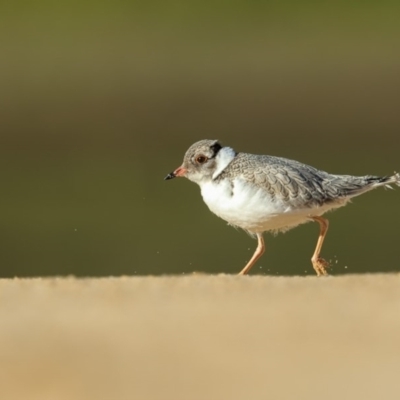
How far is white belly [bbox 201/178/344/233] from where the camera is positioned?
45.8 ft

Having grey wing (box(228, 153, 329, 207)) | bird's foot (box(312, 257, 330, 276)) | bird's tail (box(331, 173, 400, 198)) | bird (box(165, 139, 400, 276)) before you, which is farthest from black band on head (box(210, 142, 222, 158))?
bird's foot (box(312, 257, 330, 276))

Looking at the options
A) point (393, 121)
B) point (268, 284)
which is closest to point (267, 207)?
point (268, 284)

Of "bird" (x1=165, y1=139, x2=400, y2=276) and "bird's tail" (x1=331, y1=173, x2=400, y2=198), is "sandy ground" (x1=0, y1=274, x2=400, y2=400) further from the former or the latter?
"bird's tail" (x1=331, y1=173, x2=400, y2=198)

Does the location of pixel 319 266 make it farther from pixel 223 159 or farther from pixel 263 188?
pixel 223 159

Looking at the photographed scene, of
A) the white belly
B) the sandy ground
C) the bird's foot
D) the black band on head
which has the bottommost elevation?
the bird's foot

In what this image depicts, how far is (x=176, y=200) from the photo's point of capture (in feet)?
91.0

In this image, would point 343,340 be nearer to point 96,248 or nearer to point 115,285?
point 115,285

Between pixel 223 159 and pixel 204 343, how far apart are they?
17.3 feet

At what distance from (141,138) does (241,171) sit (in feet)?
67.8

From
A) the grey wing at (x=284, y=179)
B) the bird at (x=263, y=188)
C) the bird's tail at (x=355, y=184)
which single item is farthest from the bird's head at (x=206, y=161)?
the bird's tail at (x=355, y=184)

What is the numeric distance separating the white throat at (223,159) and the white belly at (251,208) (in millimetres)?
187

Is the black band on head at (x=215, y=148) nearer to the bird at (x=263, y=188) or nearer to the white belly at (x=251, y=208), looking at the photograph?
the bird at (x=263, y=188)

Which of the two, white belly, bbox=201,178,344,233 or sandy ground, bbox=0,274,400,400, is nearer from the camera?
sandy ground, bbox=0,274,400,400

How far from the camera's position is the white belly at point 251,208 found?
14.0 m
